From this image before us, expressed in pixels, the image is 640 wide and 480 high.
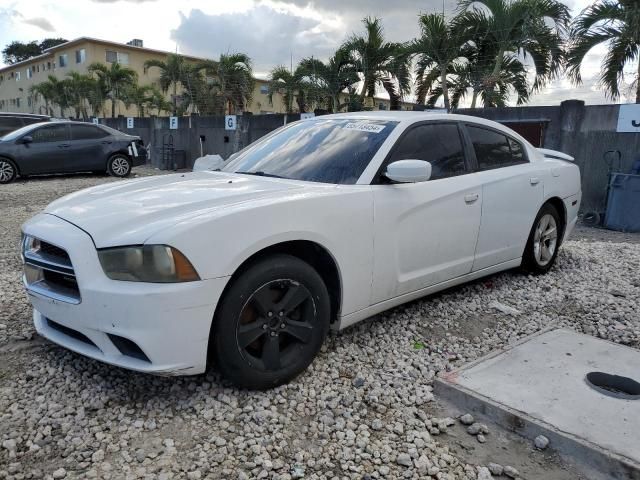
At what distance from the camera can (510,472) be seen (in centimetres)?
222

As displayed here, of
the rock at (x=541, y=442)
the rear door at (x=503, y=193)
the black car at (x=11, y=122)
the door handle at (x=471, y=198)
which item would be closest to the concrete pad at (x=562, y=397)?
the rock at (x=541, y=442)

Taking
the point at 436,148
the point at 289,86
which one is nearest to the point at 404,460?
the point at 436,148

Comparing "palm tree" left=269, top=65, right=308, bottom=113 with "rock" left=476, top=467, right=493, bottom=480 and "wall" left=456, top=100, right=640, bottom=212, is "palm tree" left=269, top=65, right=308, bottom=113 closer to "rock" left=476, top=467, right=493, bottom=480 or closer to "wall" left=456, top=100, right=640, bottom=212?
"wall" left=456, top=100, right=640, bottom=212

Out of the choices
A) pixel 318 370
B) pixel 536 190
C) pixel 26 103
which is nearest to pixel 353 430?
pixel 318 370

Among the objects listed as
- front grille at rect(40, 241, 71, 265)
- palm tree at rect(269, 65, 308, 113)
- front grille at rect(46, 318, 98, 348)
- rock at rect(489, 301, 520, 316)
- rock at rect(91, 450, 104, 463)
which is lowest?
rock at rect(91, 450, 104, 463)

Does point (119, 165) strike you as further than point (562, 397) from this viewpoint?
Yes

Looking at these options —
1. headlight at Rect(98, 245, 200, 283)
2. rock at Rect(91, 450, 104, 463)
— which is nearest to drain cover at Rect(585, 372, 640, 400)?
headlight at Rect(98, 245, 200, 283)

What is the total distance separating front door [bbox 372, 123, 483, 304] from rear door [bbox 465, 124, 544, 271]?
0.16 m

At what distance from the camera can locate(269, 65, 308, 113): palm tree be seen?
50.3ft

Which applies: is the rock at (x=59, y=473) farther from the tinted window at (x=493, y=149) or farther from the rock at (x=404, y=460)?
the tinted window at (x=493, y=149)

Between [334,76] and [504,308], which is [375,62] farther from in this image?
[504,308]

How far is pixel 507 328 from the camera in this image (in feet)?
12.3

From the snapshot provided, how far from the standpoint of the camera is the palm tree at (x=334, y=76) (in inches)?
552

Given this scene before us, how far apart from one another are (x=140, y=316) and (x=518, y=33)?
11.5m
